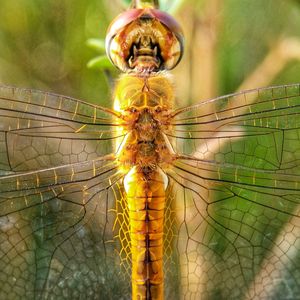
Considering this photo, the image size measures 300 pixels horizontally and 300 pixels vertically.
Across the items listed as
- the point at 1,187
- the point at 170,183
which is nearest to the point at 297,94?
the point at 170,183

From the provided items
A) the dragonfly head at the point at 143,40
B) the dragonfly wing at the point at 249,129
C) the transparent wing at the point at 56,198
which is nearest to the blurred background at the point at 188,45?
the dragonfly head at the point at 143,40

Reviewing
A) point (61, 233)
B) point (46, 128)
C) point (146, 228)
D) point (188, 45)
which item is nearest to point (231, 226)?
point (146, 228)

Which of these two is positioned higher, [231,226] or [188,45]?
[188,45]

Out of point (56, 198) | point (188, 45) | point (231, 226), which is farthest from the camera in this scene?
point (188, 45)

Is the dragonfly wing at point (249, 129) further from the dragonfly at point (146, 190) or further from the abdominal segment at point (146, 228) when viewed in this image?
the abdominal segment at point (146, 228)

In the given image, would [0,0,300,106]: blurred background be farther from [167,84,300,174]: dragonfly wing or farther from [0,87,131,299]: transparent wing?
[0,87,131,299]: transparent wing

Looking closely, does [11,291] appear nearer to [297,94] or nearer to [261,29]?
[297,94]

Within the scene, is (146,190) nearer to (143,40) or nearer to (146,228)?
(146,228)
